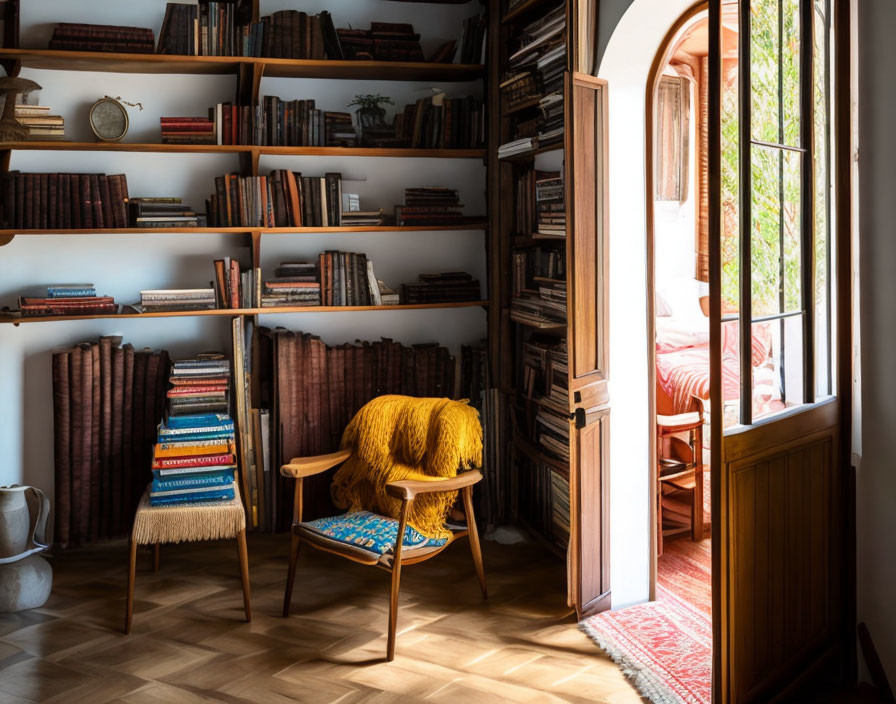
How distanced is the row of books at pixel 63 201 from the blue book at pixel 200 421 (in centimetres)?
99

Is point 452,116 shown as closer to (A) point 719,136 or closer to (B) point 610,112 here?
(B) point 610,112

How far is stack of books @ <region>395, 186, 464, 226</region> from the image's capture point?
14.9 ft

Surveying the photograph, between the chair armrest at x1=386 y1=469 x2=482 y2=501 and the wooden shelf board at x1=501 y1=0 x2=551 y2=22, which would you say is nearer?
the chair armrest at x1=386 y1=469 x2=482 y2=501

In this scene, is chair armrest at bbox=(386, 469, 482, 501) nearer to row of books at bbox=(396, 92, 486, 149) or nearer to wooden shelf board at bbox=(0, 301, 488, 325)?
wooden shelf board at bbox=(0, 301, 488, 325)

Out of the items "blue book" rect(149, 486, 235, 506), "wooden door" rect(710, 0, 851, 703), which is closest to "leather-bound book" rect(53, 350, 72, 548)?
"blue book" rect(149, 486, 235, 506)

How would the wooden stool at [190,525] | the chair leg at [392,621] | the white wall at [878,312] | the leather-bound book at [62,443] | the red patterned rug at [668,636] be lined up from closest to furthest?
the white wall at [878,312] < the red patterned rug at [668,636] < the chair leg at [392,621] < the wooden stool at [190,525] < the leather-bound book at [62,443]

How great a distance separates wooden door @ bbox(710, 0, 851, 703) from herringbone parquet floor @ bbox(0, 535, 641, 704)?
58 centimetres

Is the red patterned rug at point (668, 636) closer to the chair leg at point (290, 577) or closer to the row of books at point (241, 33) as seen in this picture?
the chair leg at point (290, 577)

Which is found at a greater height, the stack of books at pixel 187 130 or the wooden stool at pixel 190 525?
the stack of books at pixel 187 130

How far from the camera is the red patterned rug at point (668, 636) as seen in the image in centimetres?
298

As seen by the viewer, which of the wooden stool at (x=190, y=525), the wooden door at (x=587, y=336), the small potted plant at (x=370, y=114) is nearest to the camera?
the wooden door at (x=587, y=336)

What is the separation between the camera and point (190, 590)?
3893 mm

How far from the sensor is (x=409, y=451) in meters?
3.90

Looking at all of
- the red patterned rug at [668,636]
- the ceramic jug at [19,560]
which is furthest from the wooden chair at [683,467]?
the ceramic jug at [19,560]
